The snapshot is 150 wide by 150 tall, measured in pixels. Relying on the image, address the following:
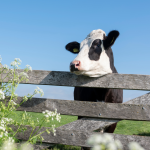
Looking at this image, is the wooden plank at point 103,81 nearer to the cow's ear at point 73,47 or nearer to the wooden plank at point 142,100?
the wooden plank at point 142,100

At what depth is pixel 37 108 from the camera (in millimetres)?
3414

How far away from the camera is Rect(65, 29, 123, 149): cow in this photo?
3131 mm

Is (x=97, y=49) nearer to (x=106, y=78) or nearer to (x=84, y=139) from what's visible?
(x=106, y=78)

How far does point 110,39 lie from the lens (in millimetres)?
3844

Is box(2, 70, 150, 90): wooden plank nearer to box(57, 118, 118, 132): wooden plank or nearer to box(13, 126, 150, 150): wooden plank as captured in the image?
box(57, 118, 118, 132): wooden plank

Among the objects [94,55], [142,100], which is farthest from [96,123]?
[94,55]

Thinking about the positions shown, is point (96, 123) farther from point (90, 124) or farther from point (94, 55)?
point (94, 55)

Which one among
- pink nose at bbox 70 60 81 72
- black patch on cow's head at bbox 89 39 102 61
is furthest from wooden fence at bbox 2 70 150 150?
black patch on cow's head at bbox 89 39 102 61

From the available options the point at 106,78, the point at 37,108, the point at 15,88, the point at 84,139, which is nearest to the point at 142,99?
the point at 106,78

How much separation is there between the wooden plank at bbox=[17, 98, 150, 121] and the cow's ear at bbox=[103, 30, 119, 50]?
1401 mm

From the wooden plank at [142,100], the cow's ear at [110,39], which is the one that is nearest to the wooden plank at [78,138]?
the wooden plank at [142,100]

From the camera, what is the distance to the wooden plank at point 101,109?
10.00 ft

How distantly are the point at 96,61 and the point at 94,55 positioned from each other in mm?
152

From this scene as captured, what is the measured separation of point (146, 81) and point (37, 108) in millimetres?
2080
